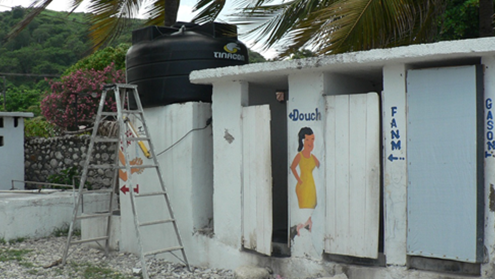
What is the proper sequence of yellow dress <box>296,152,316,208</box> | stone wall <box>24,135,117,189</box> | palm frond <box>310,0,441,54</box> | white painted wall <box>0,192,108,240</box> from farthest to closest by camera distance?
1. stone wall <box>24,135,117,189</box>
2. white painted wall <box>0,192,108,240</box>
3. palm frond <box>310,0,441,54</box>
4. yellow dress <box>296,152,316,208</box>

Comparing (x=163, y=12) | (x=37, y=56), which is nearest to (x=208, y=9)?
(x=163, y=12)

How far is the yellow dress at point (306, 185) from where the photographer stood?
17.5 feet

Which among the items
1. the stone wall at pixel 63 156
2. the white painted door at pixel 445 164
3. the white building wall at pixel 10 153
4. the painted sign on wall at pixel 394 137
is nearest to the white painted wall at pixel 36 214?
the stone wall at pixel 63 156

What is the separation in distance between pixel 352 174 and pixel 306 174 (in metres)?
0.52

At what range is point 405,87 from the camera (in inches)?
187

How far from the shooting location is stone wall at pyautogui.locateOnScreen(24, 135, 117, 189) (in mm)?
11453

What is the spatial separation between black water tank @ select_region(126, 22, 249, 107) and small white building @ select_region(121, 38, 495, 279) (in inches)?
10.4

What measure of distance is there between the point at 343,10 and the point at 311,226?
312 cm

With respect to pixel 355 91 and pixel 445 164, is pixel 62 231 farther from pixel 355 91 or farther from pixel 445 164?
pixel 445 164

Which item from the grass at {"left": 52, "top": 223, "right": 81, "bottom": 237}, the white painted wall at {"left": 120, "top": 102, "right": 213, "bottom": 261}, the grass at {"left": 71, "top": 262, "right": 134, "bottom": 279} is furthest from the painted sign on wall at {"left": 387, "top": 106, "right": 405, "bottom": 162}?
the grass at {"left": 52, "top": 223, "right": 81, "bottom": 237}

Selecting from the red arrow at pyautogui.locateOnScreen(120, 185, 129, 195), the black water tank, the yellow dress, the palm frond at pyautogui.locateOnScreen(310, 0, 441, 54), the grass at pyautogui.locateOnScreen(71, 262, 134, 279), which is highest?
the palm frond at pyautogui.locateOnScreen(310, 0, 441, 54)

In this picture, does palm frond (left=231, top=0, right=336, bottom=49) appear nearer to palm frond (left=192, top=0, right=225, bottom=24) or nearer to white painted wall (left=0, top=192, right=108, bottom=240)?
palm frond (left=192, top=0, right=225, bottom=24)

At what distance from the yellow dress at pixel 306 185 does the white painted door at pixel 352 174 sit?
0.18m

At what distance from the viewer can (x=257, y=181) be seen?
5715mm
